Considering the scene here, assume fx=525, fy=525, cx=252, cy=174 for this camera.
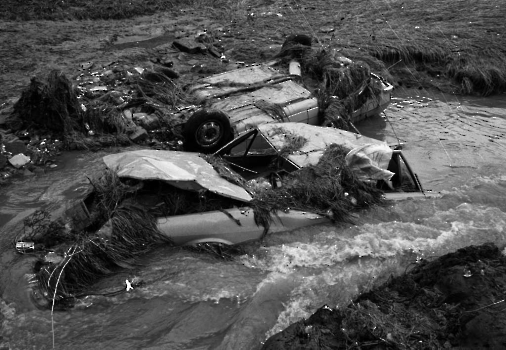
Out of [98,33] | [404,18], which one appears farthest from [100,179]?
[404,18]

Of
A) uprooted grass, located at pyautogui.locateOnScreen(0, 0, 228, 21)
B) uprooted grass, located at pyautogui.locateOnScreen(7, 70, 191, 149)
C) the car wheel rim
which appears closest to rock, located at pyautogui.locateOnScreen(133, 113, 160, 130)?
uprooted grass, located at pyautogui.locateOnScreen(7, 70, 191, 149)

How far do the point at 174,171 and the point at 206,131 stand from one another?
2270 mm

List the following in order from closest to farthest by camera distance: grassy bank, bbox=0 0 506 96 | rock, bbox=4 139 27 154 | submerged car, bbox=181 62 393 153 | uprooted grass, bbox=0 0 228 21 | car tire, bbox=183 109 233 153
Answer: car tire, bbox=183 109 233 153 < submerged car, bbox=181 62 393 153 < rock, bbox=4 139 27 154 < grassy bank, bbox=0 0 506 96 < uprooted grass, bbox=0 0 228 21

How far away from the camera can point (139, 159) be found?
6.69 meters

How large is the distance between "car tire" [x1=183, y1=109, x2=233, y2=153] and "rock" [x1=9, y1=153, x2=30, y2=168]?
2728 millimetres

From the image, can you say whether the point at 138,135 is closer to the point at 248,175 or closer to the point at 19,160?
the point at 19,160

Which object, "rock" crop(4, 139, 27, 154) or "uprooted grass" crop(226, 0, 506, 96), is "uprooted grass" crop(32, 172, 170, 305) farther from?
"uprooted grass" crop(226, 0, 506, 96)

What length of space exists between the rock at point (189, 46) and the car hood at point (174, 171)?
707 centimetres

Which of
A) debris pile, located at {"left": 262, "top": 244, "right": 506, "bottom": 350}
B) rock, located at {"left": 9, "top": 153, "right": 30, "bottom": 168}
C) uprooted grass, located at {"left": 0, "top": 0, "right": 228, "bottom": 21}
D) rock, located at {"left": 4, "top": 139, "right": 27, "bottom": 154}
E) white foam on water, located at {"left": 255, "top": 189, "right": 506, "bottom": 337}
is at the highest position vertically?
uprooted grass, located at {"left": 0, "top": 0, "right": 228, "bottom": 21}

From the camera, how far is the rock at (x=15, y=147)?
9.07 m

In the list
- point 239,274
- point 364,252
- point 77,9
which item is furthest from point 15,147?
point 77,9

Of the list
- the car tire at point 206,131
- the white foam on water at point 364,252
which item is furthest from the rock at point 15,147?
the white foam on water at point 364,252

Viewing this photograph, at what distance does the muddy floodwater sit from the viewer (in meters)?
5.73

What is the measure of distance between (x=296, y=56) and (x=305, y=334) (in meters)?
8.34
